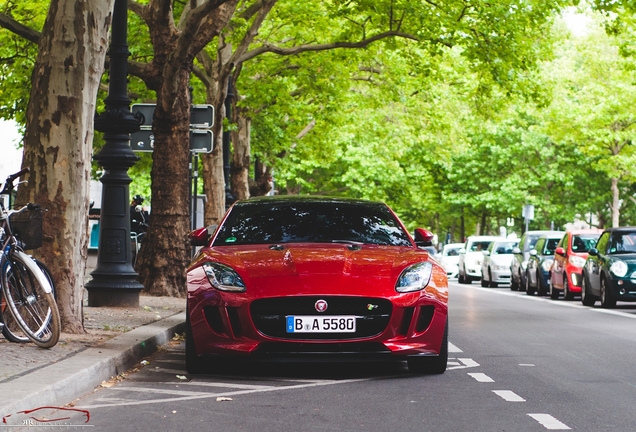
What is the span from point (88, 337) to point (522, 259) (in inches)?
912

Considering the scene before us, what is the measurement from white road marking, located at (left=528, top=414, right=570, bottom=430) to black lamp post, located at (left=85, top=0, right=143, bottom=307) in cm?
872

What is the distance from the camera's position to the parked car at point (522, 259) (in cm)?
3294

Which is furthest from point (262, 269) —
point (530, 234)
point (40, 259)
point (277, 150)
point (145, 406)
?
point (277, 150)

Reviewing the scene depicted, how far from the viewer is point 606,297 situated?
2248 centimetres

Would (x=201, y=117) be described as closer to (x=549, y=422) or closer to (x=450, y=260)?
(x=549, y=422)

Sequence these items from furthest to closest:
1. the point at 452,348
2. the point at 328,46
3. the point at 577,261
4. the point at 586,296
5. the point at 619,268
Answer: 1. the point at 577,261
2. the point at 328,46
3. the point at 586,296
4. the point at 619,268
5. the point at 452,348

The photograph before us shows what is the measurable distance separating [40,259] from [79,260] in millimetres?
351

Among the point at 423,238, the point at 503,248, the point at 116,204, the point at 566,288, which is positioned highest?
the point at 116,204

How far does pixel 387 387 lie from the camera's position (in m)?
9.40

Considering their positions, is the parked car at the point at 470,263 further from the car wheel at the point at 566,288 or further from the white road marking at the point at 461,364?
the white road marking at the point at 461,364

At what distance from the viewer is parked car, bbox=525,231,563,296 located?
29953 millimetres

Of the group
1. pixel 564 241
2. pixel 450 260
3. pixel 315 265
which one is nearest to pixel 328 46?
pixel 564 241

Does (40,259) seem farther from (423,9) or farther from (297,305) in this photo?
(423,9)

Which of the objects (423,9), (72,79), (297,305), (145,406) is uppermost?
(423,9)
